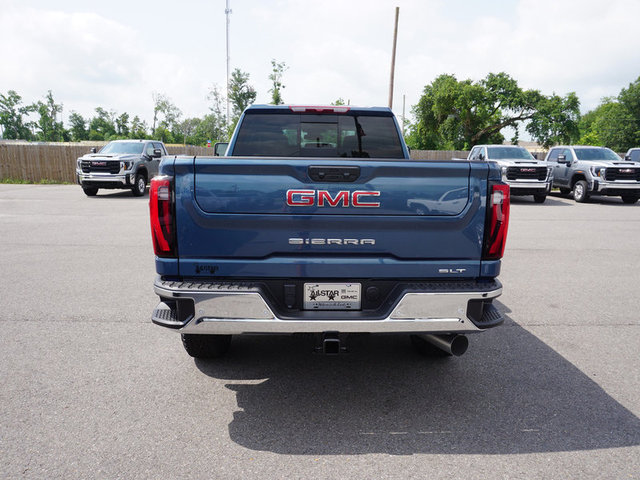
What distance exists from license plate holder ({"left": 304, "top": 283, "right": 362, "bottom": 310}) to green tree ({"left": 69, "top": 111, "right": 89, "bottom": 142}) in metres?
142

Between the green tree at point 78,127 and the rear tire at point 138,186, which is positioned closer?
the rear tire at point 138,186

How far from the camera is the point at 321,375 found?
150 inches

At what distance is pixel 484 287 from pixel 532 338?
6.34ft

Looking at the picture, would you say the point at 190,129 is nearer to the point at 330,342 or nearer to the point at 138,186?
the point at 138,186

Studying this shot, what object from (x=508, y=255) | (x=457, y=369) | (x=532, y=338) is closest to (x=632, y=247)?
(x=508, y=255)

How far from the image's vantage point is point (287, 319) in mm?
2932

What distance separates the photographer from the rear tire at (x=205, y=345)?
3792 millimetres

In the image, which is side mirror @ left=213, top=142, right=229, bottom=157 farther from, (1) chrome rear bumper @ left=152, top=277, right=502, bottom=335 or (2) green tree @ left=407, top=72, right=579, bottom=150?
(2) green tree @ left=407, top=72, right=579, bottom=150

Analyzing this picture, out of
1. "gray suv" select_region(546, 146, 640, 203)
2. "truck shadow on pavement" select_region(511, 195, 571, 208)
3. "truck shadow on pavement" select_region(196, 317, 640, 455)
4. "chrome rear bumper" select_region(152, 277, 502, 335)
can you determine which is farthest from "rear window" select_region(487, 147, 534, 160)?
"chrome rear bumper" select_region(152, 277, 502, 335)

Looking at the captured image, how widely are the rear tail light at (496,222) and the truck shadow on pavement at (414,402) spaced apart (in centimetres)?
107

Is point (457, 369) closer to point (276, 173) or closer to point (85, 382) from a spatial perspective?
point (276, 173)

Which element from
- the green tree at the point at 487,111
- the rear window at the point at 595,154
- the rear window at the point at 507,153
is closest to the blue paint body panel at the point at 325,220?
the rear window at the point at 507,153

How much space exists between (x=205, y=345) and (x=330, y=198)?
1.73 metres

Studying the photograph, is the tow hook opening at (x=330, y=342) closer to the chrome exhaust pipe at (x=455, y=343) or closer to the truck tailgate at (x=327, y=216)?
the truck tailgate at (x=327, y=216)
